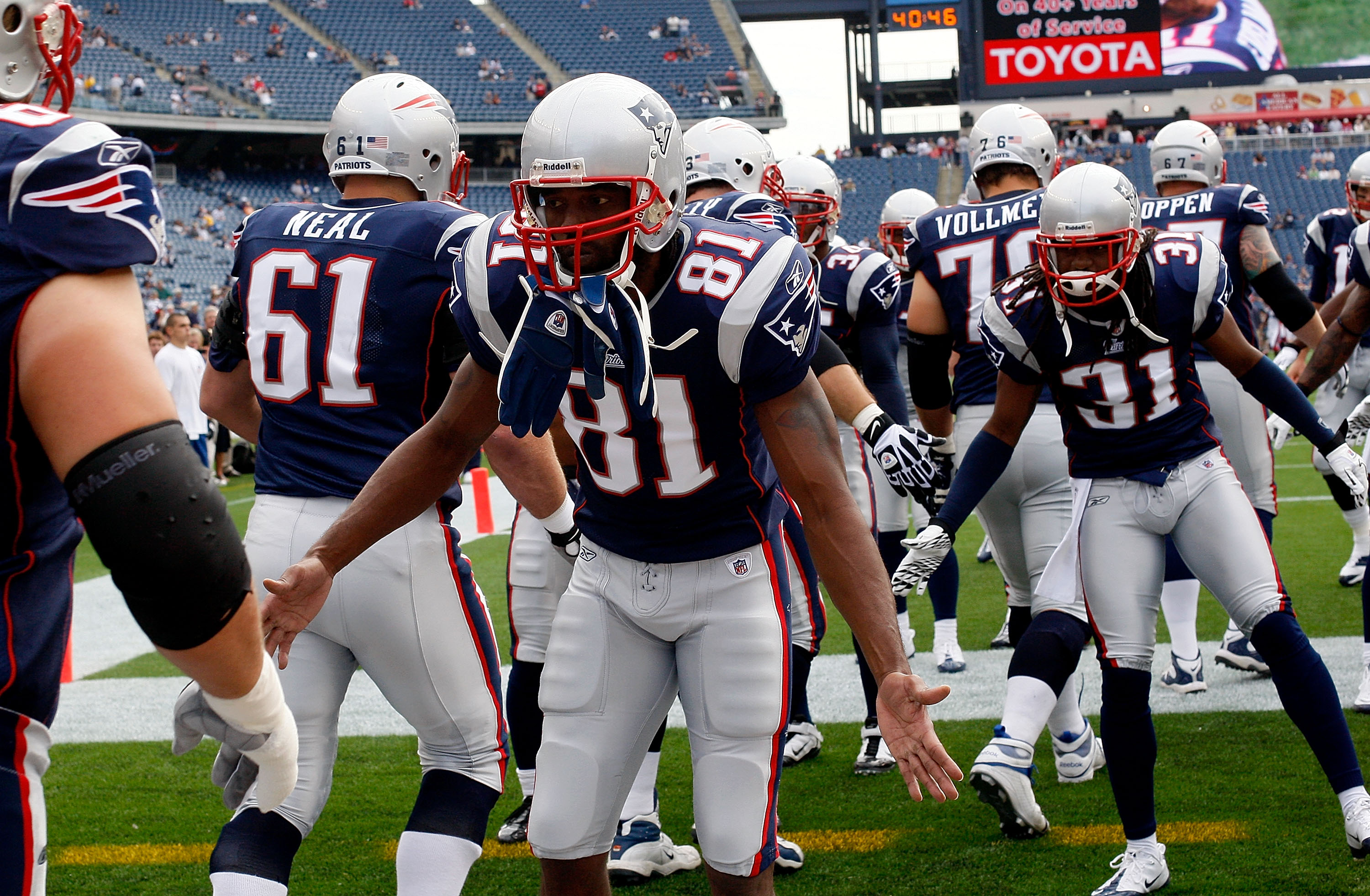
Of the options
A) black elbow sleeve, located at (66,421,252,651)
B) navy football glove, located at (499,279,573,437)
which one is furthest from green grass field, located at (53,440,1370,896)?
black elbow sleeve, located at (66,421,252,651)

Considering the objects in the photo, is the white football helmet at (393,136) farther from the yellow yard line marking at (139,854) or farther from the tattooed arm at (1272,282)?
the tattooed arm at (1272,282)

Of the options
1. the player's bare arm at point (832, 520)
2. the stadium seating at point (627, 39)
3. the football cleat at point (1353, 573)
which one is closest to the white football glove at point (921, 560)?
the player's bare arm at point (832, 520)

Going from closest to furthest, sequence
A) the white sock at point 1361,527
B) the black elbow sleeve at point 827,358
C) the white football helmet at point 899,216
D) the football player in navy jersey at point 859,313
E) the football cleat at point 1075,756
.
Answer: the black elbow sleeve at point 827,358 < the football cleat at point 1075,756 < the football player in navy jersey at point 859,313 < the white sock at point 1361,527 < the white football helmet at point 899,216

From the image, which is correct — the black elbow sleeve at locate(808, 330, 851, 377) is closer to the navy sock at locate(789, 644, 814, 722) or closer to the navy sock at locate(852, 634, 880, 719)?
the navy sock at locate(789, 644, 814, 722)

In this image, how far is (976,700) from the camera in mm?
4969

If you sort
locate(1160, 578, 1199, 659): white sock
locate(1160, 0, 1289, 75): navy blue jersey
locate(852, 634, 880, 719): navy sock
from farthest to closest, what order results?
locate(1160, 0, 1289, 75): navy blue jersey, locate(1160, 578, 1199, 659): white sock, locate(852, 634, 880, 719): navy sock

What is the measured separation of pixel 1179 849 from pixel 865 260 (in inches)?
86.5

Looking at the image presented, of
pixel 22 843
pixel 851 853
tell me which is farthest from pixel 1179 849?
pixel 22 843

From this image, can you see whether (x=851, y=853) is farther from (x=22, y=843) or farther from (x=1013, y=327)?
(x=22, y=843)

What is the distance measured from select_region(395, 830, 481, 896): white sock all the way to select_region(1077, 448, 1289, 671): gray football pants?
1.67 meters

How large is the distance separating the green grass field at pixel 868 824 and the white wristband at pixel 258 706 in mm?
1923

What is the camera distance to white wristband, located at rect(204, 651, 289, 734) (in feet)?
5.16

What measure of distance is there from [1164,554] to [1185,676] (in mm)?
1811

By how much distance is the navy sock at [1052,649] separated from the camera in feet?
11.8
